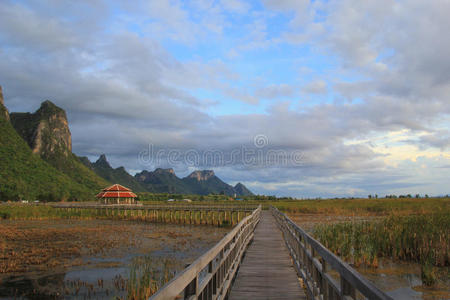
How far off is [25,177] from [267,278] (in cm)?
9921

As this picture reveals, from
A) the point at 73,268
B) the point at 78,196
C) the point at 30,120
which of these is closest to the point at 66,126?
the point at 30,120

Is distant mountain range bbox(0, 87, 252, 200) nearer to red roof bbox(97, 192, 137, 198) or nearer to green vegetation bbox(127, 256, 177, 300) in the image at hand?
red roof bbox(97, 192, 137, 198)

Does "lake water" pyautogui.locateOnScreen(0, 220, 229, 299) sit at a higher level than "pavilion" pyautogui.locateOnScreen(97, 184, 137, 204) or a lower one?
lower

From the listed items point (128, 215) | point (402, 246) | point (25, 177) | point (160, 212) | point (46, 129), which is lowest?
point (128, 215)

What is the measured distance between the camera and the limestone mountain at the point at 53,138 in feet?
447

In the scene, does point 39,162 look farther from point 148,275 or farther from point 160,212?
point 148,275

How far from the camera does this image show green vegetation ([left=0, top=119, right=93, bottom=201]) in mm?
82875

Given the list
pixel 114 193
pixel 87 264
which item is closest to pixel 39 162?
pixel 114 193

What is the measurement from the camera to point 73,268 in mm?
15578

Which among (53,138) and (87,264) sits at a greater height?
(53,138)

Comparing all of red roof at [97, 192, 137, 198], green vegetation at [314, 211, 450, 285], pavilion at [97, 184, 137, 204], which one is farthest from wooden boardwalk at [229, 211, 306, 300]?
pavilion at [97, 184, 137, 204]

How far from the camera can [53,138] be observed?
148 meters

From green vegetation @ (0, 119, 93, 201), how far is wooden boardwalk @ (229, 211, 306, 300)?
279 feet

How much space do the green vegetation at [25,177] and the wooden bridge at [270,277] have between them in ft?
279
